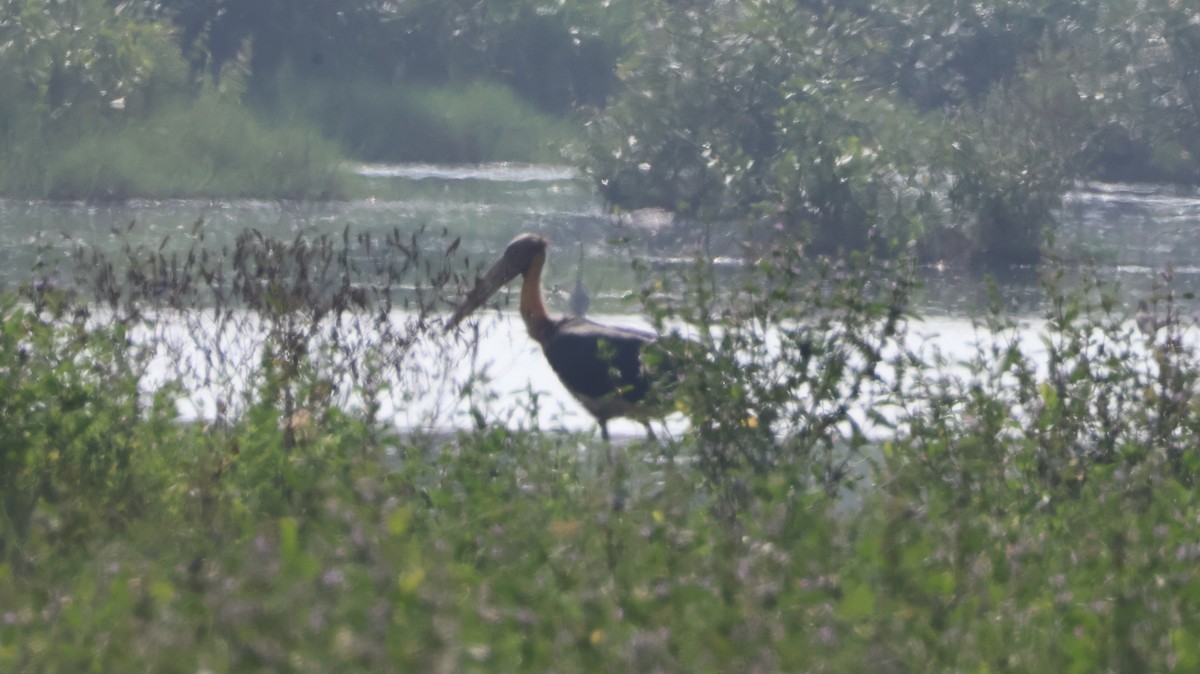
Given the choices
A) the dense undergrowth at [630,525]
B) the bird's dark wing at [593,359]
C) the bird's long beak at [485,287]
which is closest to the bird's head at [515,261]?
the bird's long beak at [485,287]

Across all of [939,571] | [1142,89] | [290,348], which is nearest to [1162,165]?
[1142,89]

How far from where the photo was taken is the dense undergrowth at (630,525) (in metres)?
2.70

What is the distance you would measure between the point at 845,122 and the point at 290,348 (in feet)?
39.1

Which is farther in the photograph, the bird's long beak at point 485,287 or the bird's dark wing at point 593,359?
the bird's long beak at point 485,287

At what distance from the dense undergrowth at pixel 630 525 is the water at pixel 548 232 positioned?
8.61ft

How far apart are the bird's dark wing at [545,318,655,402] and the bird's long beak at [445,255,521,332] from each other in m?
0.43

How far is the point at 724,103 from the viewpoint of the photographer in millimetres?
18703

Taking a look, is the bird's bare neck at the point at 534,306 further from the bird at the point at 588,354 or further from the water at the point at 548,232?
the water at the point at 548,232

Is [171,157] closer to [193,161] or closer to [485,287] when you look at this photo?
[193,161]

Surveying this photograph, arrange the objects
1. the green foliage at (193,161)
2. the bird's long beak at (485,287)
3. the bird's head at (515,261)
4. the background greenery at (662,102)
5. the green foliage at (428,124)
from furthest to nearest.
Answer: the green foliage at (428,124) < the green foliage at (193,161) < the background greenery at (662,102) < the bird's head at (515,261) < the bird's long beak at (485,287)

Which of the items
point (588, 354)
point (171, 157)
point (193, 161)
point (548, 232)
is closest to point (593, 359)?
point (588, 354)

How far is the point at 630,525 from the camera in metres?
3.68

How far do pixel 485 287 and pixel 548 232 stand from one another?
1085 cm

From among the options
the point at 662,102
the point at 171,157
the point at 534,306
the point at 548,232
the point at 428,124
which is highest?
the point at 534,306
